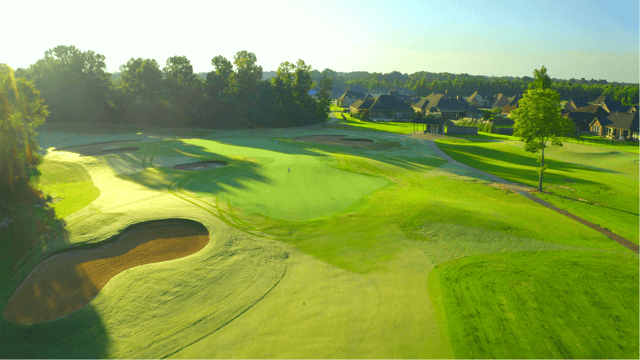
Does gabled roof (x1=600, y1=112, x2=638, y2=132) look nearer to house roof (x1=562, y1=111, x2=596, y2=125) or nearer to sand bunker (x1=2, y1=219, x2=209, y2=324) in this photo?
house roof (x1=562, y1=111, x2=596, y2=125)

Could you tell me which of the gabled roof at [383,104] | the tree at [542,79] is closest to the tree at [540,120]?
the tree at [542,79]

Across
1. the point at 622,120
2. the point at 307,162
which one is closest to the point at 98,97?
the point at 307,162

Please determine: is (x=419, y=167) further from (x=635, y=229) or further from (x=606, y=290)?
(x=606, y=290)

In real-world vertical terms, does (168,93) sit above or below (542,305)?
above

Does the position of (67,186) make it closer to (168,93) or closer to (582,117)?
(168,93)

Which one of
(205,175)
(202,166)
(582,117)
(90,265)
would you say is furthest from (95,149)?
(582,117)

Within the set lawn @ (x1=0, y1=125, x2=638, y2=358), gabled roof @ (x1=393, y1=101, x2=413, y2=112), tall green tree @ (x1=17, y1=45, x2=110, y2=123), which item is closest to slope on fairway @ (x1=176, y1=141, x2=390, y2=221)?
lawn @ (x1=0, y1=125, x2=638, y2=358)
